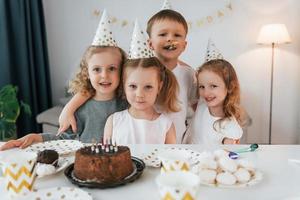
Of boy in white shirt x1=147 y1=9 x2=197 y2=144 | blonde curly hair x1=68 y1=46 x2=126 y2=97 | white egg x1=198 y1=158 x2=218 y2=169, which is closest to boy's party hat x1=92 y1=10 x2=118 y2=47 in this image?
blonde curly hair x1=68 y1=46 x2=126 y2=97

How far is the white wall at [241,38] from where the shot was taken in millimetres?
3557

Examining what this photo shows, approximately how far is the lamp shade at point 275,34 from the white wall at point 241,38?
0.31 meters

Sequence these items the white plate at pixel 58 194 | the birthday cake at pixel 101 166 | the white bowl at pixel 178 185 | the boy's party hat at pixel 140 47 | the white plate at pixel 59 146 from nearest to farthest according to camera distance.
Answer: the white bowl at pixel 178 185
the white plate at pixel 58 194
the birthday cake at pixel 101 166
the white plate at pixel 59 146
the boy's party hat at pixel 140 47

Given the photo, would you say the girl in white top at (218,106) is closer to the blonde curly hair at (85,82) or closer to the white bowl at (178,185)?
the blonde curly hair at (85,82)

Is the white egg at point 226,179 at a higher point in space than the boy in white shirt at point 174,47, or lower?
lower

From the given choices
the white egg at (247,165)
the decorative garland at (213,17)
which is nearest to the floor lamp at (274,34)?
the decorative garland at (213,17)

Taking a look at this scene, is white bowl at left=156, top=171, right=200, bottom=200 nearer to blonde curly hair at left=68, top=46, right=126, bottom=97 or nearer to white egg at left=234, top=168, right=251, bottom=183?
white egg at left=234, top=168, right=251, bottom=183

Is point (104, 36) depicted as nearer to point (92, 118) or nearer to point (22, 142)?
point (92, 118)

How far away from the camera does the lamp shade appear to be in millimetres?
3213

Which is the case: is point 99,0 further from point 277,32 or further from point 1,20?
point 277,32

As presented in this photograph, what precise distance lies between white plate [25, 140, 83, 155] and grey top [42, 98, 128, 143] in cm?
21

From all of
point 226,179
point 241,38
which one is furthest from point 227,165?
point 241,38

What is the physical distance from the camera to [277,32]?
322cm

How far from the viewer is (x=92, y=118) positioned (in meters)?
1.54
